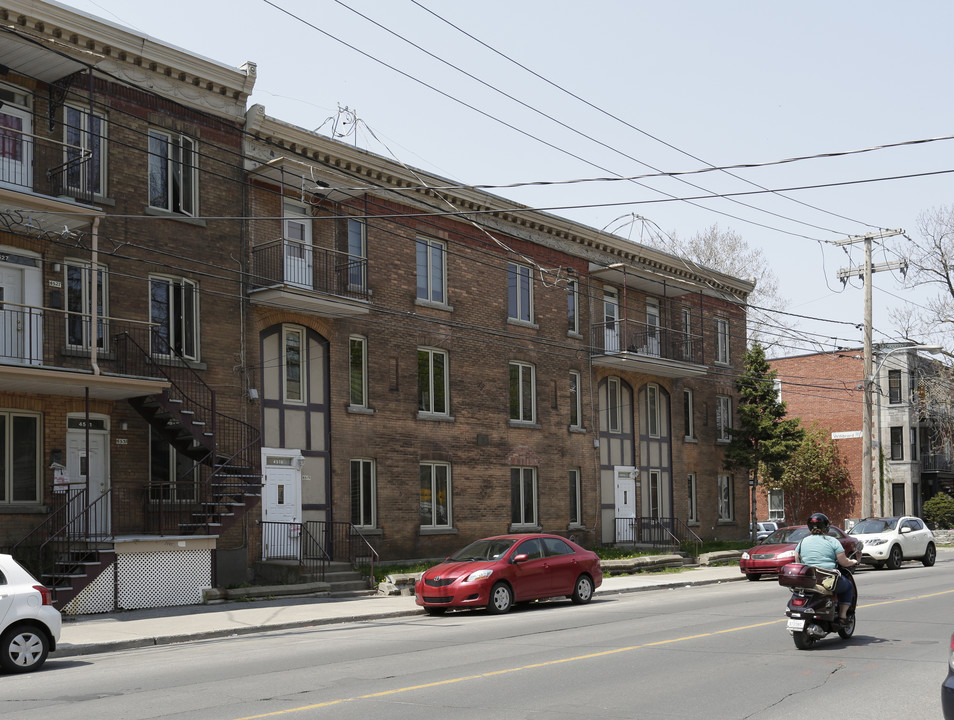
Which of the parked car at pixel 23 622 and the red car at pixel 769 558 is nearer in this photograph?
the parked car at pixel 23 622

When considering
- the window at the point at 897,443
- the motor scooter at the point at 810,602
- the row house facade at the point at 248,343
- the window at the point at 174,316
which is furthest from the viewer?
the window at the point at 897,443

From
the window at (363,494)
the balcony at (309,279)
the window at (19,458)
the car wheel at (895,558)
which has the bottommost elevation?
the car wheel at (895,558)

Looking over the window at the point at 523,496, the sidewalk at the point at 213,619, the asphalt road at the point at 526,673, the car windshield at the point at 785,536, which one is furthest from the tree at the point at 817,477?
the asphalt road at the point at 526,673

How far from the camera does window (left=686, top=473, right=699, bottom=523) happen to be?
1586 inches

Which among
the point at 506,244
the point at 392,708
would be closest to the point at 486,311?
the point at 506,244

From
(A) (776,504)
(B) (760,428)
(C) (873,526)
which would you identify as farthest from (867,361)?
(A) (776,504)

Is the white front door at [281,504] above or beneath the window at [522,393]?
beneath

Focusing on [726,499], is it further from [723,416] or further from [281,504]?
[281,504]

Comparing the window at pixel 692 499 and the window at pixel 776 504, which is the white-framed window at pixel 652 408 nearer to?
the window at pixel 692 499

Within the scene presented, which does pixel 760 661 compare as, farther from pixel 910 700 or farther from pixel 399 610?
pixel 399 610

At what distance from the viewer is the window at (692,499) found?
4028 cm

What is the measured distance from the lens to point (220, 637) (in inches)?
663

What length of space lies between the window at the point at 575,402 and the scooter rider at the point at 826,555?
70.5 ft

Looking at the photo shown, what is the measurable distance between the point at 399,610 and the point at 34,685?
9138mm
